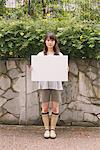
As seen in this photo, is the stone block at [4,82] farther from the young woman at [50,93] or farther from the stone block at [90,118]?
the stone block at [90,118]

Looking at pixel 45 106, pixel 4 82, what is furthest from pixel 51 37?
pixel 4 82

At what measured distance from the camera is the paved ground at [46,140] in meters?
Answer: 5.21

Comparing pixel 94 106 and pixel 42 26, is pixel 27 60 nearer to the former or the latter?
pixel 42 26

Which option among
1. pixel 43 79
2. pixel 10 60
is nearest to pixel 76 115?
pixel 43 79

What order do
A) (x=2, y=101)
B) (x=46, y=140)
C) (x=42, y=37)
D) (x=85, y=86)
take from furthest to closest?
(x=2, y=101) → (x=85, y=86) → (x=42, y=37) → (x=46, y=140)

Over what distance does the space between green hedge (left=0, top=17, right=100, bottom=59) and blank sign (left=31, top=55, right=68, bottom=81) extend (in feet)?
1.43

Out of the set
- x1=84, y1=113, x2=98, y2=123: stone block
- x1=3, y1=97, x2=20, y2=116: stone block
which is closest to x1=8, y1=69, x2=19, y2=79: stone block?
x1=3, y1=97, x2=20, y2=116: stone block

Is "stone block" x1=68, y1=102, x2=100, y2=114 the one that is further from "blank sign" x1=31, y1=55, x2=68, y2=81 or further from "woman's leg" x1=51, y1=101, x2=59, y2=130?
"blank sign" x1=31, y1=55, x2=68, y2=81

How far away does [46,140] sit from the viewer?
217 inches

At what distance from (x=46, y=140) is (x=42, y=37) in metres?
1.71

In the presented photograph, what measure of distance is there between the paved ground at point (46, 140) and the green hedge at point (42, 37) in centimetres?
126

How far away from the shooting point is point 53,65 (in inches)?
221

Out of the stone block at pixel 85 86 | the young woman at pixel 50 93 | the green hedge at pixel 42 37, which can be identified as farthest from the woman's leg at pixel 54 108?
the green hedge at pixel 42 37

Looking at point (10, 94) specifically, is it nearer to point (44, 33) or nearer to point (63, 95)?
point (63, 95)
